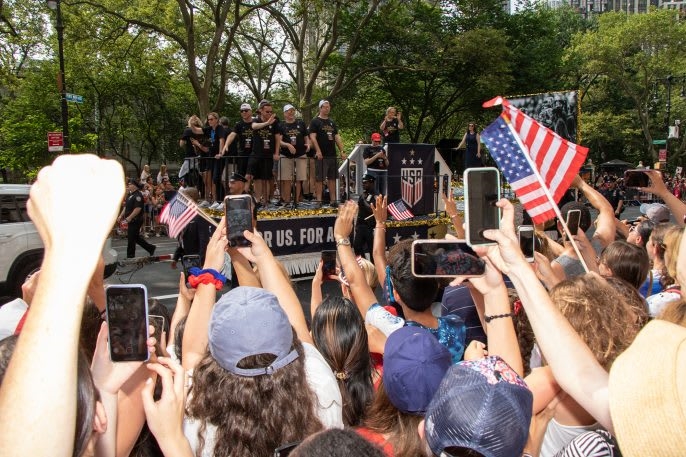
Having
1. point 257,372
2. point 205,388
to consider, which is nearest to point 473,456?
point 257,372

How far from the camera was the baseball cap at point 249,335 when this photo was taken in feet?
6.22

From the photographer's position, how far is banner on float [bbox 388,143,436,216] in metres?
11.6

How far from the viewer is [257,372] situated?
6.22ft

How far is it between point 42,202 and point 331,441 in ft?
2.54

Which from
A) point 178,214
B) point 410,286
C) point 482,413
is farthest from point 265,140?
point 482,413

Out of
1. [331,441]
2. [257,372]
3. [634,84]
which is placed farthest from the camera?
[634,84]

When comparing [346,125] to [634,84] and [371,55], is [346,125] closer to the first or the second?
[371,55]

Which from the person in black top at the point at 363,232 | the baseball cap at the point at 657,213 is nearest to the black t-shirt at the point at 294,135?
the person in black top at the point at 363,232

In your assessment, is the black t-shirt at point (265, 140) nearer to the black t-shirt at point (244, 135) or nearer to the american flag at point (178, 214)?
the black t-shirt at point (244, 135)

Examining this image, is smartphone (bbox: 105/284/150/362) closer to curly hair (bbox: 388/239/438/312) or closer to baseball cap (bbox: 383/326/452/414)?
baseball cap (bbox: 383/326/452/414)

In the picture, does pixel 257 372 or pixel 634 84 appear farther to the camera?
pixel 634 84

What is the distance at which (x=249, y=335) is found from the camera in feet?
6.23

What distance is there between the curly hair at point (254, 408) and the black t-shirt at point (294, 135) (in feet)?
31.3

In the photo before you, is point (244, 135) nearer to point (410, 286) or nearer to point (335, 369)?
point (410, 286)
